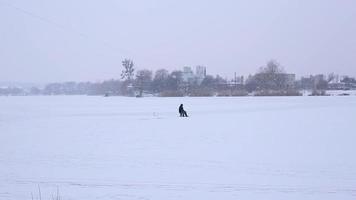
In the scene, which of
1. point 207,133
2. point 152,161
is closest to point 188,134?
point 207,133

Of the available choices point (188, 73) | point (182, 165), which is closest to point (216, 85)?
point (188, 73)

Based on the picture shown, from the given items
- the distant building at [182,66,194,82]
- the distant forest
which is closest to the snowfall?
the distant forest

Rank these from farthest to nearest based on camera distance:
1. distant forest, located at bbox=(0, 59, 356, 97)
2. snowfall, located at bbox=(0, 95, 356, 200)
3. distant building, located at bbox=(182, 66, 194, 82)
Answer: distant building, located at bbox=(182, 66, 194, 82) → distant forest, located at bbox=(0, 59, 356, 97) → snowfall, located at bbox=(0, 95, 356, 200)

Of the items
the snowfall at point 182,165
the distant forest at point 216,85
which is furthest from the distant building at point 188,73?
the snowfall at point 182,165

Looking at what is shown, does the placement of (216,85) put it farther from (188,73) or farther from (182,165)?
(182,165)

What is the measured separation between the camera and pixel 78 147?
1656 centimetres

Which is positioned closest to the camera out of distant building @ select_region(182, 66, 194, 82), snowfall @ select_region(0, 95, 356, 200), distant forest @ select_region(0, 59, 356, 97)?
snowfall @ select_region(0, 95, 356, 200)

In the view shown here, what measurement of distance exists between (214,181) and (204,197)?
4.63ft

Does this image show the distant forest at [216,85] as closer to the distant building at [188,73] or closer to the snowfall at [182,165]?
the distant building at [188,73]

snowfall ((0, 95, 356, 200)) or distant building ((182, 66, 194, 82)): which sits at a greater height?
distant building ((182, 66, 194, 82))

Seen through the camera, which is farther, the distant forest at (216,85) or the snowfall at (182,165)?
the distant forest at (216,85)

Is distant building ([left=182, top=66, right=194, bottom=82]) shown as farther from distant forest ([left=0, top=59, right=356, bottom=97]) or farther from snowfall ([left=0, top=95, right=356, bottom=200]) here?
snowfall ([left=0, top=95, right=356, bottom=200])

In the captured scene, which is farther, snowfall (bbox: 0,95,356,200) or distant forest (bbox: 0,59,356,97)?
distant forest (bbox: 0,59,356,97)

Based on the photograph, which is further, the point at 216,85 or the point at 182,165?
the point at 216,85
